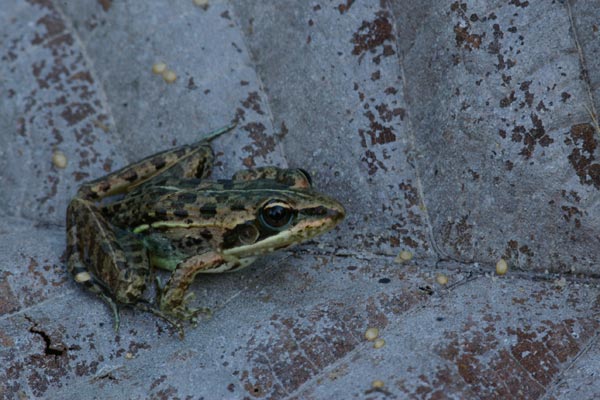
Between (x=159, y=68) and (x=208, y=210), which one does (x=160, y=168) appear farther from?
(x=159, y=68)

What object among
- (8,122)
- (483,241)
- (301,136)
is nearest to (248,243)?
(301,136)

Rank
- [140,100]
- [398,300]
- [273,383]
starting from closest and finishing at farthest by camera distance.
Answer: [273,383], [398,300], [140,100]

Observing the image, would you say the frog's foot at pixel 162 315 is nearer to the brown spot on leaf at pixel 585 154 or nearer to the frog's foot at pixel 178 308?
the frog's foot at pixel 178 308

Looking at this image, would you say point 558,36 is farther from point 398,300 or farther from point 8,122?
point 8,122

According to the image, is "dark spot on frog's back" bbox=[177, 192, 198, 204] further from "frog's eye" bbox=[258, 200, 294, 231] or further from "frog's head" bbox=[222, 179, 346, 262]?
"frog's eye" bbox=[258, 200, 294, 231]

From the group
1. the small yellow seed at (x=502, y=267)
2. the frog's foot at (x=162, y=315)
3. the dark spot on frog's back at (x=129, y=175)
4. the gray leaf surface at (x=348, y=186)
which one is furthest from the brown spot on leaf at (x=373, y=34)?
the frog's foot at (x=162, y=315)
